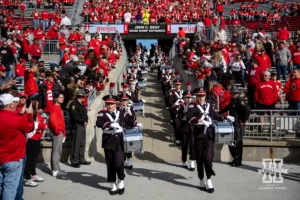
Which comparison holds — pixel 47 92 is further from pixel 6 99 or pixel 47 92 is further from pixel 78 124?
pixel 6 99

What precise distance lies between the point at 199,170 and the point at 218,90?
3.82 m

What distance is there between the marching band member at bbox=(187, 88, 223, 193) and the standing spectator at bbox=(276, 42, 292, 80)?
27.4 ft

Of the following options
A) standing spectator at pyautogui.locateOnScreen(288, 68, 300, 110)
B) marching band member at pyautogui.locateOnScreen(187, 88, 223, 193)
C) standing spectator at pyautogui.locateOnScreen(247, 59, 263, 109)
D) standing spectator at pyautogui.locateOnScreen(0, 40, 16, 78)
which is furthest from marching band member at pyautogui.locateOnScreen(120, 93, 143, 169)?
standing spectator at pyautogui.locateOnScreen(0, 40, 16, 78)

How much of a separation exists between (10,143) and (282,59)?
38.5 ft

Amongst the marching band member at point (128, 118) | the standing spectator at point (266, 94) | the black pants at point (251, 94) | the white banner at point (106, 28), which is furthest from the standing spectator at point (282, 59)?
the white banner at point (106, 28)

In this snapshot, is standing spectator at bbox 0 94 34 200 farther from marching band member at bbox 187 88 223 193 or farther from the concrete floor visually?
marching band member at bbox 187 88 223 193

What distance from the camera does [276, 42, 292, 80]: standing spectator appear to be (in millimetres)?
16656

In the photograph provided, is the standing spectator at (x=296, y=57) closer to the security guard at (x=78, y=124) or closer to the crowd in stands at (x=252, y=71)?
the crowd in stands at (x=252, y=71)

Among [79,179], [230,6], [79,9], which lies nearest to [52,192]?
[79,179]

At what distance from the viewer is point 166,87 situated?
18.8 meters

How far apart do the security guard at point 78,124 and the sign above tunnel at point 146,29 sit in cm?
2126

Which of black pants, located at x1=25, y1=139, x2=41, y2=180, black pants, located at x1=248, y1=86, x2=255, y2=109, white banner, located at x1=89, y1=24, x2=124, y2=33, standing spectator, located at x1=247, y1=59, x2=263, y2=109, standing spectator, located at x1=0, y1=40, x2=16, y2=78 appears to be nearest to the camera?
black pants, located at x1=25, y1=139, x2=41, y2=180

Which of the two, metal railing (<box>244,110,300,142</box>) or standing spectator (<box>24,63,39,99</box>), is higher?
standing spectator (<box>24,63,39,99</box>)

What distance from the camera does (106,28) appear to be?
99.5 feet
